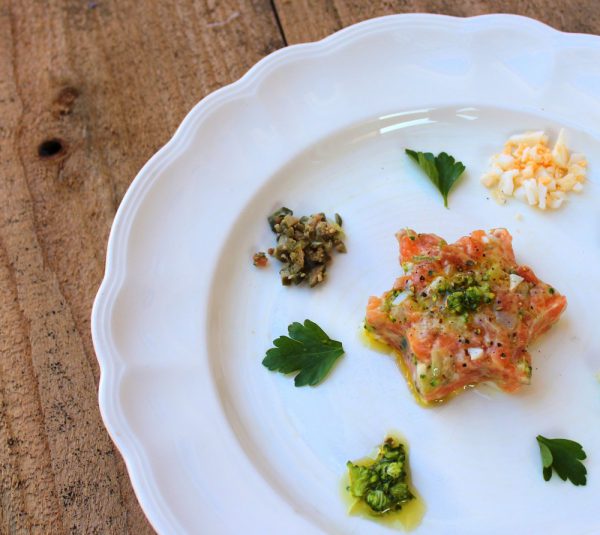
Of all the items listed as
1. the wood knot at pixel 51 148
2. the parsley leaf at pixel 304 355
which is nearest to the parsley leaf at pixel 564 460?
the parsley leaf at pixel 304 355

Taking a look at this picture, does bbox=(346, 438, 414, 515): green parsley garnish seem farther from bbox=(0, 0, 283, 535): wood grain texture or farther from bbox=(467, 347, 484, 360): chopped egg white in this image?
bbox=(0, 0, 283, 535): wood grain texture

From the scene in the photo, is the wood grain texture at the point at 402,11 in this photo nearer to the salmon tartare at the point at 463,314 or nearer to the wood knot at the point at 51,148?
the wood knot at the point at 51,148

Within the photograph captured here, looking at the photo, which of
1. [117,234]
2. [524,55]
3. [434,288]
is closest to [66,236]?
[117,234]

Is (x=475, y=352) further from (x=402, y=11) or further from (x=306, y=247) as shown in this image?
(x=402, y=11)

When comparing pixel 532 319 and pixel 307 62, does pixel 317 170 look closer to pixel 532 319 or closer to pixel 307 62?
pixel 307 62

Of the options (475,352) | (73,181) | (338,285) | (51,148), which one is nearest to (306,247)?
(338,285)

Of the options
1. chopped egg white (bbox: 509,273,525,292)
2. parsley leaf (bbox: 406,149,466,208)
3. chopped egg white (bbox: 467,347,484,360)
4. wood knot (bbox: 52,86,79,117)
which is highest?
parsley leaf (bbox: 406,149,466,208)

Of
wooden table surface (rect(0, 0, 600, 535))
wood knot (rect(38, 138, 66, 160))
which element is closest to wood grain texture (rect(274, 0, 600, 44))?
wooden table surface (rect(0, 0, 600, 535))
